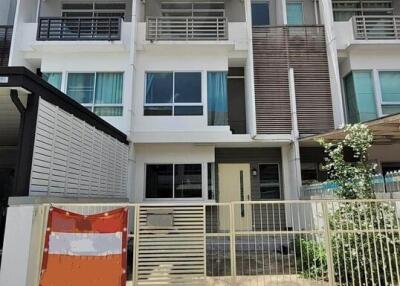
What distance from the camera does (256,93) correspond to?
12102 millimetres

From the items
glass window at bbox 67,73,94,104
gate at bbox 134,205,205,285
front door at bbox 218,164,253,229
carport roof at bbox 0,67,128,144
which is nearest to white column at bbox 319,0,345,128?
front door at bbox 218,164,253,229

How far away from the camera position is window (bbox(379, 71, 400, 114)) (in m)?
11.8

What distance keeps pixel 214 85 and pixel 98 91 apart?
4265 millimetres

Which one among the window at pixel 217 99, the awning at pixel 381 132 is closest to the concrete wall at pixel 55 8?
the window at pixel 217 99

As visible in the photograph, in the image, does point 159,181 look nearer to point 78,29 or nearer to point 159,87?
point 159,87

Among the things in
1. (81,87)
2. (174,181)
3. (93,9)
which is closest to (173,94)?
(174,181)

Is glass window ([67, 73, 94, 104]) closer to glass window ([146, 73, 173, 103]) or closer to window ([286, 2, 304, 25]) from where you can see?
glass window ([146, 73, 173, 103])

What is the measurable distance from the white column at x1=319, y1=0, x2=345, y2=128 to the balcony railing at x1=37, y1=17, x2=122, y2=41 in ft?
25.6

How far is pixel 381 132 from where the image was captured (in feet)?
28.9

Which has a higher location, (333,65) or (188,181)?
(333,65)

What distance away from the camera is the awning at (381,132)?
689 cm

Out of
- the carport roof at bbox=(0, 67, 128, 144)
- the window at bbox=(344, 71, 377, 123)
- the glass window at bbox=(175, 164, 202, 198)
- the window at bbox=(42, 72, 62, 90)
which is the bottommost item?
the glass window at bbox=(175, 164, 202, 198)

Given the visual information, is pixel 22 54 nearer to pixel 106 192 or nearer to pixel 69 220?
pixel 106 192

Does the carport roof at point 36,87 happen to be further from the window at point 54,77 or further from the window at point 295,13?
the window at point 295,13
